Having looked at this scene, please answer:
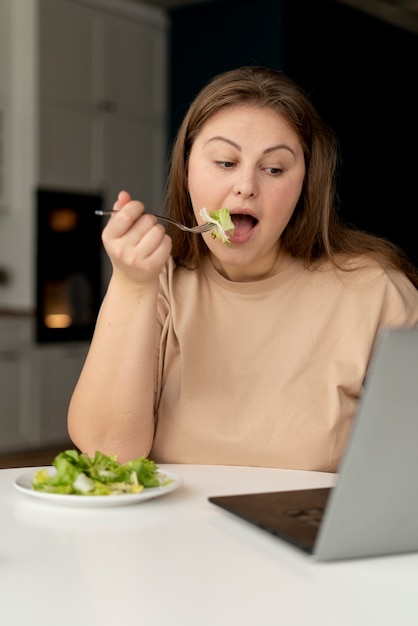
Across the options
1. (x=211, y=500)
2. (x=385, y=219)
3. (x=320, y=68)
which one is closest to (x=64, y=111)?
(x=320, y=68)

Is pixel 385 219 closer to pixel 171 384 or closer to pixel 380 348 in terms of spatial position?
pixel 171 384

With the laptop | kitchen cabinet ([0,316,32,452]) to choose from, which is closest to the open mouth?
the laptop

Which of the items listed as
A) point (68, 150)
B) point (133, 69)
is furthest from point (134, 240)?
point (133, 69)

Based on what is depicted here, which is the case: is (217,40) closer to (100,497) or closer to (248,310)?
(248,310)

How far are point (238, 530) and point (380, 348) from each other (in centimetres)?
36

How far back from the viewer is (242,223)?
1647mm

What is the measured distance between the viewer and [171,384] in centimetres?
164

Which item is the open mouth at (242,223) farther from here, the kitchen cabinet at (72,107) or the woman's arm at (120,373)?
the kitchen cabinet at (72,107)

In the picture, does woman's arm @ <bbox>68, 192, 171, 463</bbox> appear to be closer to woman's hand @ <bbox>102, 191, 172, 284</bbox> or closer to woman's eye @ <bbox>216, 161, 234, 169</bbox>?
woman's hand @ <bbox>102, 191, 172, 284</bbox>

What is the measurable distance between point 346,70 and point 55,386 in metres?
2.66

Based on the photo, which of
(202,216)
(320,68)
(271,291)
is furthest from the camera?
(320,68)

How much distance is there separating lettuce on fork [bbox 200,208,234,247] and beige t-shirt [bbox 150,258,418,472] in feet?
0.58

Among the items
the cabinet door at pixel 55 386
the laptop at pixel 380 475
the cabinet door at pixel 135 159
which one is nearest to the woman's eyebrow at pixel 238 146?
the laptop at pixel 380 475

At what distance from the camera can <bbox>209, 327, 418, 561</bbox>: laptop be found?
78 centimetres
